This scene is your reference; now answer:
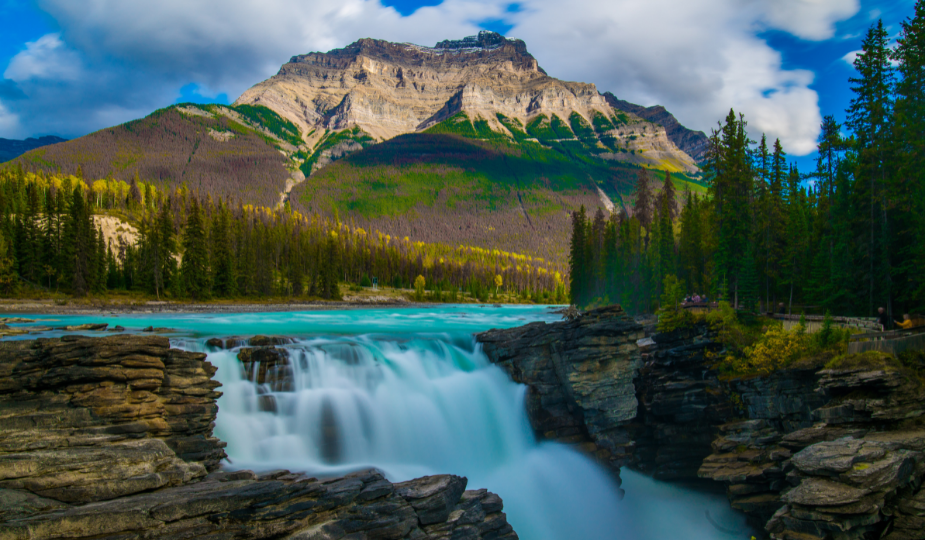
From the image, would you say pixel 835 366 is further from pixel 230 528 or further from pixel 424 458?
pixel 230 528

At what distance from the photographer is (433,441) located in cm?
2125

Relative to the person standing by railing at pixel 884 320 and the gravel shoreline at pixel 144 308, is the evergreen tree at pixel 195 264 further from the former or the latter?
the person standing by railing at pixel 884 320

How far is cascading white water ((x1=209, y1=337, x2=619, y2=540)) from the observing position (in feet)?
61.1

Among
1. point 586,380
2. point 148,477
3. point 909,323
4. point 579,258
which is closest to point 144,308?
point 148,477

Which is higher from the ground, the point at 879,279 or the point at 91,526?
the point at 879,279

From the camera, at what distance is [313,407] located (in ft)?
66.8

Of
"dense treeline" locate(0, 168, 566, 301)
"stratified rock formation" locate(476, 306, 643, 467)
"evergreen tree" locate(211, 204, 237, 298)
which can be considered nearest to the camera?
"stratified rock formation" locate(476, 306, 643, 467)

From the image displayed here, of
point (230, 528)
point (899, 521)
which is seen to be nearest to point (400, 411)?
point (230, 528)

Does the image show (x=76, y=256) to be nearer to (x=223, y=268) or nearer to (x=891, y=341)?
(x=223, y=268)

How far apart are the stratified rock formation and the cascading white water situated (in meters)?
1.12

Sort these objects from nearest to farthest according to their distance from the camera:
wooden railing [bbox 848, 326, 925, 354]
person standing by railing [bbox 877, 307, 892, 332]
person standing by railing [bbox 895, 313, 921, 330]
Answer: wooden railing [bbox 848, 326, 925, 354], person standing by railing [bbox 895, 313, 921, 330], person standing by railing [bbox 877, 307, 892, 332]

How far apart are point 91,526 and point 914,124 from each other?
37.2 meters

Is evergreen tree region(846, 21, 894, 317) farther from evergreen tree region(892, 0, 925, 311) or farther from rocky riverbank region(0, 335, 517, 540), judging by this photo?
rocky riverbank region(0, 335, 517, 540)

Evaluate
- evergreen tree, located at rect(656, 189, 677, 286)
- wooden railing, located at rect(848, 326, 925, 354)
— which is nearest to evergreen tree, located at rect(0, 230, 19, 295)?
evergreen tree, located at rect(656, 189, 677, 286)
